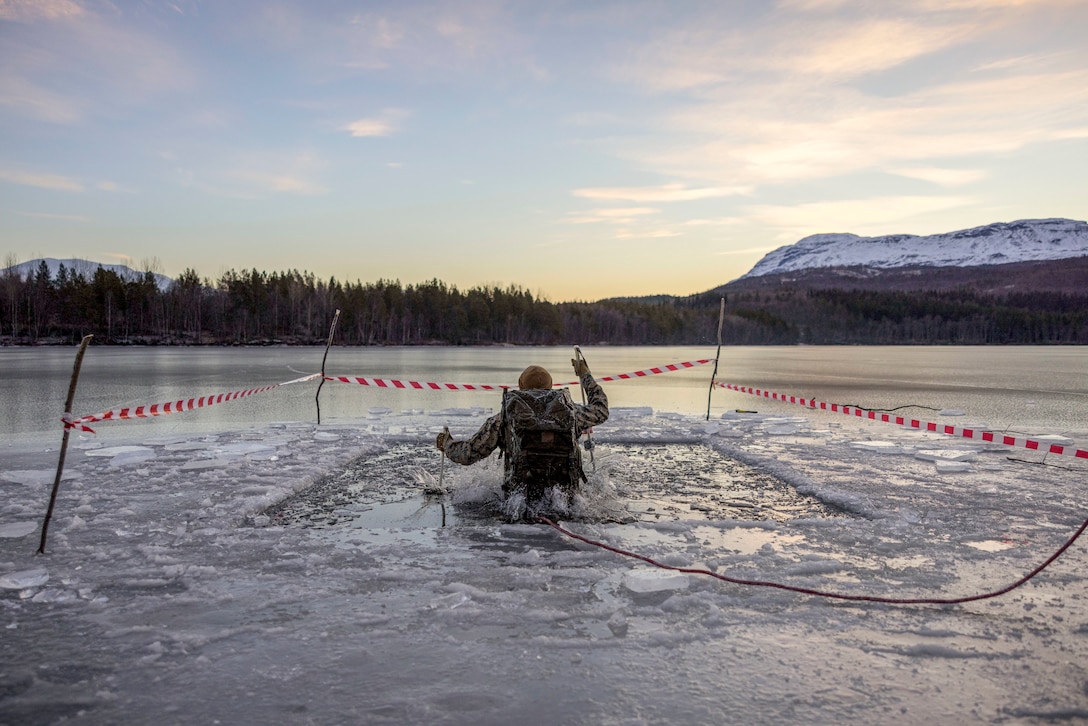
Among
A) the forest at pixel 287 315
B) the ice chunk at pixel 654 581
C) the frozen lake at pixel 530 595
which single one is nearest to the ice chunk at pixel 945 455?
Result: the frozen lake at pixel 530 595

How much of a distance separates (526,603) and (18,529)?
4.86 meters

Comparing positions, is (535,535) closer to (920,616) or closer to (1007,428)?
(920,616)

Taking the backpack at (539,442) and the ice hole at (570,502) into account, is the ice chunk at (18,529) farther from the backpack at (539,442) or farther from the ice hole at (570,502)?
the backpack at (539,442)

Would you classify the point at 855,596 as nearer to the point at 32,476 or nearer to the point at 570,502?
the point at 570,502

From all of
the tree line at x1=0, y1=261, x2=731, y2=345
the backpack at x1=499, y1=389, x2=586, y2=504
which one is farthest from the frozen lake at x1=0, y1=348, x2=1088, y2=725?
the tree line at x1=0, y1=261, x2=731, y2=345

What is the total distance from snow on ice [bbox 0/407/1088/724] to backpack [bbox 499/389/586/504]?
1.37 feet

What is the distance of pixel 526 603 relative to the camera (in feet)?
15.1

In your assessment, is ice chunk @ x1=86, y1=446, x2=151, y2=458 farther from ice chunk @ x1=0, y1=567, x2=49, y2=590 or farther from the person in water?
the person in water

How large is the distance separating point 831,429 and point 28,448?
14477 millimetres

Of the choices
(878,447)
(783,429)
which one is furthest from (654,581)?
(783,429)

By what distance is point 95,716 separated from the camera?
3.17 metres

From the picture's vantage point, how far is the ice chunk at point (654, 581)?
189 inches

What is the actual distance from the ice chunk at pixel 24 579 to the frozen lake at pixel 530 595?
24 mm

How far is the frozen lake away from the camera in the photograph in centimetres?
334
